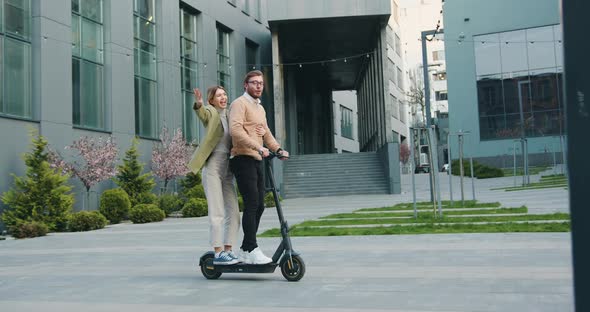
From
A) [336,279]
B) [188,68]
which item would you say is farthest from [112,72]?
[336,279]

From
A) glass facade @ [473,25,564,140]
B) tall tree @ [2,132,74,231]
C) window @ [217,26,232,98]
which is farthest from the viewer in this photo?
glass facade @ [473,25,564,140]

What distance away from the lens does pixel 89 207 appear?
62.8 feet

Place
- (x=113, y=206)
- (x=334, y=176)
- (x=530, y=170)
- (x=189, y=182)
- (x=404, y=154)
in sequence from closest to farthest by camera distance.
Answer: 1. (x=113, y=206)
2. (x=189, y=182)
3. (x=334, y=176)
4. (x=530, y=170)
5. (x=404, y=154)

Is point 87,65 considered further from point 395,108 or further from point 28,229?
point 395,108

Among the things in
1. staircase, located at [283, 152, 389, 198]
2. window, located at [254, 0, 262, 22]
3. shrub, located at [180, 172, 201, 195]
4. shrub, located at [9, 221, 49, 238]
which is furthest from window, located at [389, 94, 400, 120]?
shrub, located at [9, 221, 49, 238]

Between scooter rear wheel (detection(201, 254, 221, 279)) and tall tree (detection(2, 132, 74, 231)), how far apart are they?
10183 millimetres

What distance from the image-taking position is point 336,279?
17.9 ft

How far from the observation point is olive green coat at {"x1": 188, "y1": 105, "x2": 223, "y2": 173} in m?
5.68

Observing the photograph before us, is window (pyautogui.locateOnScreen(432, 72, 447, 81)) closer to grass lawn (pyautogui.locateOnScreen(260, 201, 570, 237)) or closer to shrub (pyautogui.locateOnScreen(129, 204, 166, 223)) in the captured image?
shrub (pyautogui.locateOnScreen(129, 204, 166, 223))

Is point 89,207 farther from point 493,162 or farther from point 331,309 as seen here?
point 493,162

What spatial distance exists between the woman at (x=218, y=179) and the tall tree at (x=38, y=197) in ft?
33.8

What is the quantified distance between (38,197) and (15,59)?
13.7ft

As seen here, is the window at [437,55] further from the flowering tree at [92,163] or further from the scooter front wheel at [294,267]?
the scooter front wheel at [294,267]

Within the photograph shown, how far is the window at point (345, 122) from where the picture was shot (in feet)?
189
